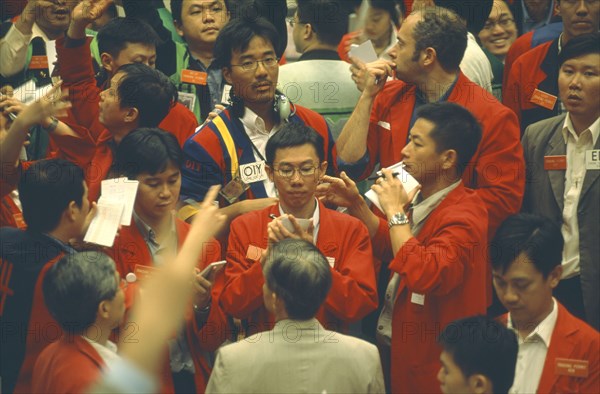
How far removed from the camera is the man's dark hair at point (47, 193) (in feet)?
15.0

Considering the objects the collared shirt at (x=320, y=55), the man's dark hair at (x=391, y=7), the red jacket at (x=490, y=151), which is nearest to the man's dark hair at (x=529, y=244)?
the red jacket at (x=490, y=151)

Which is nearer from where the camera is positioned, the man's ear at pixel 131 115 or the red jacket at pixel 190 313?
the red jacket at pixel 190 313

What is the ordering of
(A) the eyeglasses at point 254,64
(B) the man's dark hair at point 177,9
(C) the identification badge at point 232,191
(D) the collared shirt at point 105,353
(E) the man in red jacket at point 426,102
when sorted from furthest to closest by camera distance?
(B) the man's dark hair at point 177,9
(A) the eyeglasses at point 254,64
(E) the man in red jacket at point 426,102
(C) the identification badge at point 232,191
(D) the collared shirt at point 105,353

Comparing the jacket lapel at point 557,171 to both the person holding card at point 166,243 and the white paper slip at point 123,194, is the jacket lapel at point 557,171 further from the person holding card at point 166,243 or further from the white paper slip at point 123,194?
the white paper slip at point 123,194

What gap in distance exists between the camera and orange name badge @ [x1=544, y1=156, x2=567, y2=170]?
570 cm

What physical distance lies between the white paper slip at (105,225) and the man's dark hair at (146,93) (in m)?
0.94

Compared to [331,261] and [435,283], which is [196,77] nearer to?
[331,261]

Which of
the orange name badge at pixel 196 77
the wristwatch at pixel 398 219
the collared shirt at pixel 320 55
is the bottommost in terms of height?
the wristwatch at pixel 398 219

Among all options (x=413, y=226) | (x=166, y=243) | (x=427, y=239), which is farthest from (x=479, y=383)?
(x=166, y=243)

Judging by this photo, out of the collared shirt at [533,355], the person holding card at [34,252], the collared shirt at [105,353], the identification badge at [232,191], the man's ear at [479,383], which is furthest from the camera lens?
the identification badge at [232,191]

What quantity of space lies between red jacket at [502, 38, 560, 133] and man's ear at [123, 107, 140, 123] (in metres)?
2.14

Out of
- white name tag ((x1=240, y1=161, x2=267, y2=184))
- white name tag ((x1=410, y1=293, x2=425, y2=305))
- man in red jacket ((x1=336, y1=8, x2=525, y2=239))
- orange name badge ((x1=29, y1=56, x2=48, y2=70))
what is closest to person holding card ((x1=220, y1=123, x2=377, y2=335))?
white name tag ((x1=410, y1=293, x2=425, y2=305))

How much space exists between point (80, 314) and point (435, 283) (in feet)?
5.01

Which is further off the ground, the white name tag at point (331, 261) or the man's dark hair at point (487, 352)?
the white name tag at point (331, 261)
